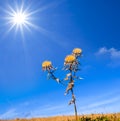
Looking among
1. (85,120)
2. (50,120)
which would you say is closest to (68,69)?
(85,120)

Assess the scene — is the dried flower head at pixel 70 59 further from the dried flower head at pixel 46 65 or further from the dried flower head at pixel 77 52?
the dried flower head at pixel 46 65

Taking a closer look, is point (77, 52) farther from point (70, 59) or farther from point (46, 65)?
point (46, 65)

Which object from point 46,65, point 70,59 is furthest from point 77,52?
point 46,65

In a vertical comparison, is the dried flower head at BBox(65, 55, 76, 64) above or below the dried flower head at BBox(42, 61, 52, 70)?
above

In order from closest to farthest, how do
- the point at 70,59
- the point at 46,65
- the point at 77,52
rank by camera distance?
1. the point at 70,59
2. the point at 46,65
3. the point at 77,52

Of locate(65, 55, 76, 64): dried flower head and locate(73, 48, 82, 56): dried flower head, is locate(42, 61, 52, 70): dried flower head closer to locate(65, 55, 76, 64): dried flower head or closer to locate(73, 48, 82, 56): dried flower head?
locate(65, 55, 76, 64): dried flower head

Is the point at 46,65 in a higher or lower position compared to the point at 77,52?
lower

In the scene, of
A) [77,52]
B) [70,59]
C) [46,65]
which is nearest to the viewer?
[70,59]

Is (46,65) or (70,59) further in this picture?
(46,65)

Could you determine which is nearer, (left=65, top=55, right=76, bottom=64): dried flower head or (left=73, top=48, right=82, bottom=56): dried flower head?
(left=65, top=55, right=76, bottom=64): dried flower head

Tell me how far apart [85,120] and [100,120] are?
85 cm

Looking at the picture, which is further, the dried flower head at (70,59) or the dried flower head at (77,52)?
the dried flower head at (77,52)

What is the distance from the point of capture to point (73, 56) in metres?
15.5

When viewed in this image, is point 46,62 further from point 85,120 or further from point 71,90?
point 85,120
